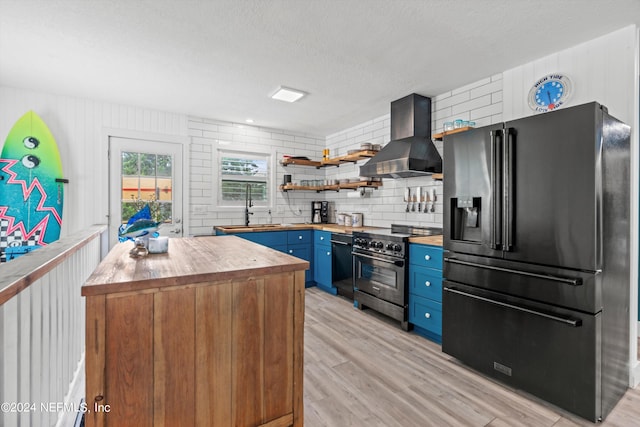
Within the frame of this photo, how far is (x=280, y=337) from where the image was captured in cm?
154

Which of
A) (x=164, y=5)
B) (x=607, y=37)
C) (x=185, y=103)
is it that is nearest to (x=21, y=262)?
(x=164, y=5)

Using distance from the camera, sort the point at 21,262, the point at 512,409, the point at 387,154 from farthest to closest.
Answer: the point at 387,154
the point at 512,409
the point at 21,262

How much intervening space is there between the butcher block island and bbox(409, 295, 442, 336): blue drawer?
1665mm

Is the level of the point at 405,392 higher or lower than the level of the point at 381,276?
lower

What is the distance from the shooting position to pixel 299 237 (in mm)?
4586

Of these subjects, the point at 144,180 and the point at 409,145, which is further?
the point at 144,180

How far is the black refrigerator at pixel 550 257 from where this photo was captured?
1802 mm

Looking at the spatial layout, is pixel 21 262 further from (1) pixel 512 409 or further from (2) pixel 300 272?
(1) pixel 512 409

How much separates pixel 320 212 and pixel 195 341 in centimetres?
410

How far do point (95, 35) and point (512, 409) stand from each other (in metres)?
3.84

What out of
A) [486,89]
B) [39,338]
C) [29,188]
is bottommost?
[39,338]

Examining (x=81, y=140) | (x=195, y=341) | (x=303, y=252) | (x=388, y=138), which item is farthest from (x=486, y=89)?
(x=81, y=140)

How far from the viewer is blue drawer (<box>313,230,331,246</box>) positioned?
4.37m

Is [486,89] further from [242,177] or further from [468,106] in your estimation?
[242,177]
